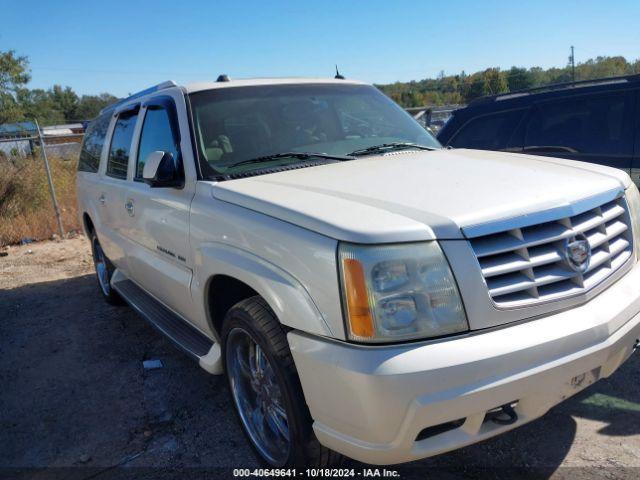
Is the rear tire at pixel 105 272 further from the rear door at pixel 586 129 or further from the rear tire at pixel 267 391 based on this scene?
the rear door at pixel 586 129

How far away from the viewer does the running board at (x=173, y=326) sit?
312 centimetres

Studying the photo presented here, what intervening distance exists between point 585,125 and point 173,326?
3987 millimetres

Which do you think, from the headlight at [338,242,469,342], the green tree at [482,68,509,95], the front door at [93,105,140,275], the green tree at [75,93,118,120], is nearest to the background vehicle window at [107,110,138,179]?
the front door at [93,105,140,275]

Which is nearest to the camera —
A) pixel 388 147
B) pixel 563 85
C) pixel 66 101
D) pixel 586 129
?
pixel 388 147

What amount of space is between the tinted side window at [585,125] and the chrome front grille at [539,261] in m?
2.61

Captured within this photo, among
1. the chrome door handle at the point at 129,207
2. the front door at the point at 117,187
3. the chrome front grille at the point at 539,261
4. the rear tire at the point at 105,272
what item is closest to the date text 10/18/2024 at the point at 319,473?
the chrome front grille at the point at 539,261

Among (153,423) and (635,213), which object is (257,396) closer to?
(153,423)

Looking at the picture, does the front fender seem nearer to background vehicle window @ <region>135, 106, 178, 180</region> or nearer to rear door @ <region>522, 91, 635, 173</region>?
background vehicle window @ <region>135, 106, 178, 180</region>

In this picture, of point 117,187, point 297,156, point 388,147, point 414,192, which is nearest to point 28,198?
point 117,187

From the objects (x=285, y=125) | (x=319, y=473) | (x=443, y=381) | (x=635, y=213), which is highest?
(x=285, y=125)

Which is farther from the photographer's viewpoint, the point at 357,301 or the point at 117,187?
the point at 117,187

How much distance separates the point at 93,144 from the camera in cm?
555

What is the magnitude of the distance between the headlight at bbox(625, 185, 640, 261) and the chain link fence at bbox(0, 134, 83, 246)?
9511 millimetres

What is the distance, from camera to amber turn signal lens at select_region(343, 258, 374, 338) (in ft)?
6.32
